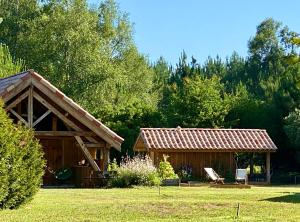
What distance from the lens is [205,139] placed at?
34.3 meters

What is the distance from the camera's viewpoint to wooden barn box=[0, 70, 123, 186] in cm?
2477

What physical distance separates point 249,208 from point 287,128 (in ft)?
75.3

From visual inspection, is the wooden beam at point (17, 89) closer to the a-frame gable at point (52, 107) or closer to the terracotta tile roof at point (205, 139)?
the a-frame gable at point (52, 107)

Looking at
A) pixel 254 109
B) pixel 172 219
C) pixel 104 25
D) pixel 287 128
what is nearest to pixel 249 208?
pixel 172 219

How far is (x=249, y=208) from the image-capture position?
16.1 metres

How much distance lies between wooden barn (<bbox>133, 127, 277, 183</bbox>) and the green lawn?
12.3 meters

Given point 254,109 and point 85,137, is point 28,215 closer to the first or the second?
point 85,137

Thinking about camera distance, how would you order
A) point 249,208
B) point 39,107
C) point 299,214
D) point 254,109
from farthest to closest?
point 254,109 → point 39,107 → point 249,208 → point 299,214

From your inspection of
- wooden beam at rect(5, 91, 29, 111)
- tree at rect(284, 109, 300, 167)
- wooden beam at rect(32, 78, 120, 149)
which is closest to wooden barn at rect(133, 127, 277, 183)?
tree at rect(284, 109, 300, 167)

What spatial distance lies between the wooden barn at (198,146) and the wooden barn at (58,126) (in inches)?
230

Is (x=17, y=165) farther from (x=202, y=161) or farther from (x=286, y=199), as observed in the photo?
(x=202, y=161)

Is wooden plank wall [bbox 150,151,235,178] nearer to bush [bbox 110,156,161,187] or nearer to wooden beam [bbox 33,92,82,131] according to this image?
bush [bbox 110,156,161,187]

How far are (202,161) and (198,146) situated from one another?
4.24ft

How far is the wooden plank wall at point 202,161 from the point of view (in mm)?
33781
